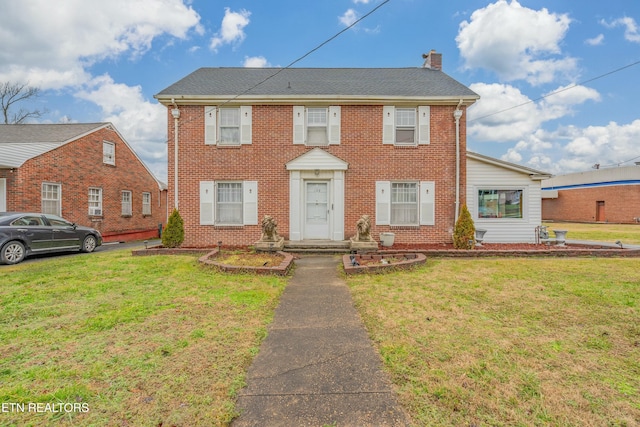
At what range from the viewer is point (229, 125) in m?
10.7

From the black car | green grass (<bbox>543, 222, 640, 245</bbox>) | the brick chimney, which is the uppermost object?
the brick chimney

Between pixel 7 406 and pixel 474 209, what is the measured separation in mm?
12661

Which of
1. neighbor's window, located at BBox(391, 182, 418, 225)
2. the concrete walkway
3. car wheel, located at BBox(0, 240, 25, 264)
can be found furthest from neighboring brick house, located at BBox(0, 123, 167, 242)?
neighbor's window, located at BBox(391, 182, 418, 225)

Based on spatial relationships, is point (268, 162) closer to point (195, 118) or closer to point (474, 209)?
point (195, 118)

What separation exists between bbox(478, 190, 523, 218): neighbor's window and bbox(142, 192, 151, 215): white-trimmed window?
61.6 feet

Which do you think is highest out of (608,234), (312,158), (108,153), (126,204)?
(108,153)

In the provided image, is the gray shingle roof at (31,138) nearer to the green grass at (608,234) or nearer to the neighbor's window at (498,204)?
the neighbor's window at (498,204)

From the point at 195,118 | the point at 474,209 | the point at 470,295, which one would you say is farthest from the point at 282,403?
the point at 474,209

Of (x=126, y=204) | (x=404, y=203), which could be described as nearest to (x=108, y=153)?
(x=126, y=204)

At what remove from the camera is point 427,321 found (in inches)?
159

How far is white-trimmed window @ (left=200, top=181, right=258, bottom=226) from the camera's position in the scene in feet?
34.8

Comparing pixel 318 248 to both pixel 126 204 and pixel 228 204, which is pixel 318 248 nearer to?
pixel 228 204

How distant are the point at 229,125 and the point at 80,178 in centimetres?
926

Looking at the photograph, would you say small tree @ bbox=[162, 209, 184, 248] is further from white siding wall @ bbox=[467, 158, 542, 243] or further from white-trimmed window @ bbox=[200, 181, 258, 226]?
white siding wall @ bbox=[467, 158, 542, 243]
